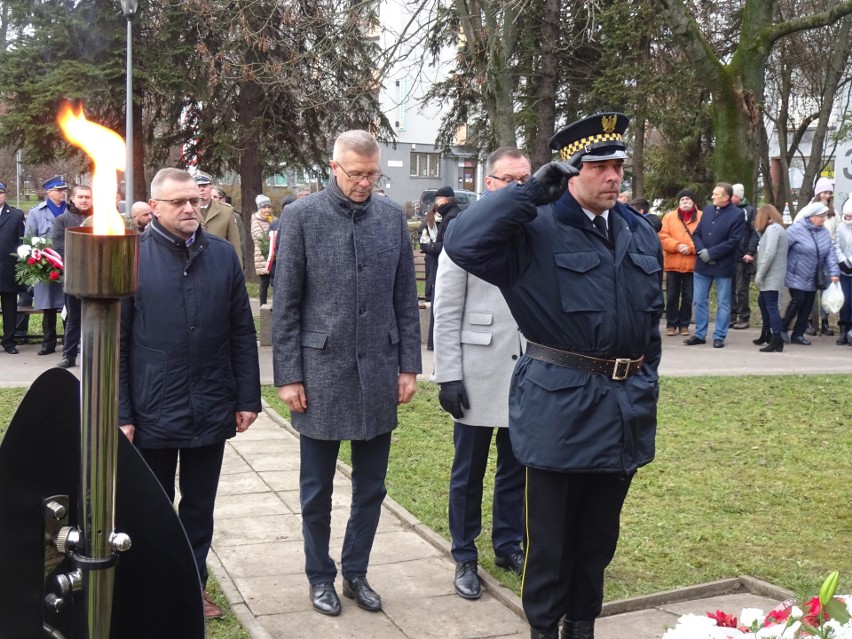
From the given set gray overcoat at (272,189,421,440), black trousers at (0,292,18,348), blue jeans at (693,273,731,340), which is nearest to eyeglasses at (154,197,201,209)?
gray overcoat at (272,189,421,440)

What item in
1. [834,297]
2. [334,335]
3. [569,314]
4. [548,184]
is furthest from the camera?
[834,297]

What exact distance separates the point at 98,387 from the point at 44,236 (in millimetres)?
12477

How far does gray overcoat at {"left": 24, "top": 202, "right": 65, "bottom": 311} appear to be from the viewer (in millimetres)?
12641

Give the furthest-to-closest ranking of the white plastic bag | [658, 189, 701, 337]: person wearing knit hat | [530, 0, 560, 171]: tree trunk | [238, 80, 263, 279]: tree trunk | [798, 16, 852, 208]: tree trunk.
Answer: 1. [238, 80, 263, 279]: tree trunk
2. [798, 16, 852, 208]: tree trunk
3. [530, 0, 560, 171]: tree trunk
4. [658, 189, 701, 337]: person wearing knit hat
5. the white plastic bag

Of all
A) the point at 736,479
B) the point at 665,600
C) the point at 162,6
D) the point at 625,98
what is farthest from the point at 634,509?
the point at 162,6

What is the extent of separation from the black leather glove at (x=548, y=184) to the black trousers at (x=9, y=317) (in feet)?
35.9

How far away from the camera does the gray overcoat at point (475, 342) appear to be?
5.04 metres

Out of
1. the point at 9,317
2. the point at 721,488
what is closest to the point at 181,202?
the point at 721,488

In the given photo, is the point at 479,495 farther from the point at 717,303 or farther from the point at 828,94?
the point at 828,94

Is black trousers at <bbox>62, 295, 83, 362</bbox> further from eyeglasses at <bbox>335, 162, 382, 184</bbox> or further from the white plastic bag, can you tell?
the white plastic bag

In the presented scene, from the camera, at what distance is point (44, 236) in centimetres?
1306

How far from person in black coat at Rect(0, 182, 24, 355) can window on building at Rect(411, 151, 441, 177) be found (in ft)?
172

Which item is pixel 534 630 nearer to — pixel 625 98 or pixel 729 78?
pixel 729 78

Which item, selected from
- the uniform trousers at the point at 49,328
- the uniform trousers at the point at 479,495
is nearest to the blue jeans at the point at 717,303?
the uniform trousers at the point at 49,328
